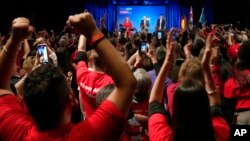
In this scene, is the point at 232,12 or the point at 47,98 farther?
the point at 232,12

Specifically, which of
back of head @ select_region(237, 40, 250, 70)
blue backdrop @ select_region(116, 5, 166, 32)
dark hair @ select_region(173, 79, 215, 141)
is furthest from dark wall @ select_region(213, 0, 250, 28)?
dark hair @ select_region(173, 79, 215, 141)

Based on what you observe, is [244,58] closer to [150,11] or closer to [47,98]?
[47,98]

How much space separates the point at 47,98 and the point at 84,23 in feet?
1.16

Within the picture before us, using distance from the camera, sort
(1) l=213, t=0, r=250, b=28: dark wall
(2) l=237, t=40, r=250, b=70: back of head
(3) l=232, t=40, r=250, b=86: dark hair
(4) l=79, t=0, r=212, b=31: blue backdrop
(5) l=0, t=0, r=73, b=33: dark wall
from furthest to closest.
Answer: (4) l=79, t=0, r=212, b=31: blue backdrop → (1) l=213, t=0, r=250, b=28: dark wall → (5) l=0, t=0, r=73, b=33: dark wall → (2) l=237, t=40, r=250, b=70: back of head → (3) l=232, t=40, r=250, b=86: dark hair

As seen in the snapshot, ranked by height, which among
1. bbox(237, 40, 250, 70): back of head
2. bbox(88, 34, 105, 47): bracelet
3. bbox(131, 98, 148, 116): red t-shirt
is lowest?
bbox(131, 98, 148, 116): red t-shirt

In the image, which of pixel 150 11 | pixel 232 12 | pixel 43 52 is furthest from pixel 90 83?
pixel 150 11

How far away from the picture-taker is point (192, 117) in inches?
79.7

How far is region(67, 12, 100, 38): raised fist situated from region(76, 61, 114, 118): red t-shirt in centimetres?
199

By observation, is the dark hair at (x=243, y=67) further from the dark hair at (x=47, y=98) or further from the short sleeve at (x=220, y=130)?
the dark hair at (x=47, y=98)

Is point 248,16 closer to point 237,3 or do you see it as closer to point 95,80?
point 237,3

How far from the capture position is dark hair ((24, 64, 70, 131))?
1.84m

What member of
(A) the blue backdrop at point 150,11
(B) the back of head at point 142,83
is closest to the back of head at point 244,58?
(B) the back of head at point 142,83

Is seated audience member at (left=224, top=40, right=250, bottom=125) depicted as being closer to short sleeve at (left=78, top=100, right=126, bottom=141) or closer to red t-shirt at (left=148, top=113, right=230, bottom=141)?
red t-shirt at (left=148, top=113, right=230, bottom=141)

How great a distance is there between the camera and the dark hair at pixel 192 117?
6.63 feet
